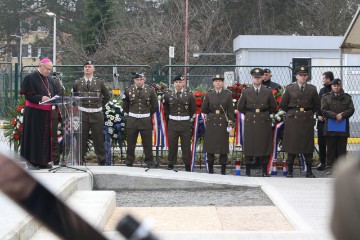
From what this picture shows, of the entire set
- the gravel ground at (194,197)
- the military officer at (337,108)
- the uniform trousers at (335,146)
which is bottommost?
the gravel ground at (194,197)

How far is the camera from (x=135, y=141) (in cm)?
1372

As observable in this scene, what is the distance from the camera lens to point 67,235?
3.58ft

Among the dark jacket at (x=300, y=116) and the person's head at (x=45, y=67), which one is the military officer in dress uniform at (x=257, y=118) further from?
the person's head at (x=45, y=67)

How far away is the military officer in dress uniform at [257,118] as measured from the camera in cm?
1309

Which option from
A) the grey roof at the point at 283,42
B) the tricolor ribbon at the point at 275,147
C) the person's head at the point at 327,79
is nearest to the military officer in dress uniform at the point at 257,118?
the tricolor ribbon at the point at 275,147

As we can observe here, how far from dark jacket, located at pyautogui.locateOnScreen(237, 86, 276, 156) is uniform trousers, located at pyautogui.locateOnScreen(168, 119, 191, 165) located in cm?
97

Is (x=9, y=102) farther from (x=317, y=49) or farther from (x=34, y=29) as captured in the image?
(x=34, y=29)

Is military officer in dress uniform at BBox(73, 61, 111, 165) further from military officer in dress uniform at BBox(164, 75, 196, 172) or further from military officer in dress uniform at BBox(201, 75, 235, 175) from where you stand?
military officer in dress uniform at BBox(201, 75, 235, 175)

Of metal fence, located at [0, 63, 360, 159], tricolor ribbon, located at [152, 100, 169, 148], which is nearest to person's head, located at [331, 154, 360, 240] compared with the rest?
tricolor ribbon, located at [152, 100, 169, 148]

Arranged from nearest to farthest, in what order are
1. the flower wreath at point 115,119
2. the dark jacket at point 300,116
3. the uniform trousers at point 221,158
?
the dark jacket at point 300,116 → the uniform trousers at point 221,158 → the flower wreath at point 115,119

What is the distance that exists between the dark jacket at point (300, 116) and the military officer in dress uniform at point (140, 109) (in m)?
2.14

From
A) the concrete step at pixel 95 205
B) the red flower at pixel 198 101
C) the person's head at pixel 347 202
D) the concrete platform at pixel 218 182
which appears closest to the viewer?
the person's head at pixel 347 202

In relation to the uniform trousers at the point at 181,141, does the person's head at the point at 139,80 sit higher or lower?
higher

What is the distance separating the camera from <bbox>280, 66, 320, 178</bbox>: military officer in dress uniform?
1307 centimetres
